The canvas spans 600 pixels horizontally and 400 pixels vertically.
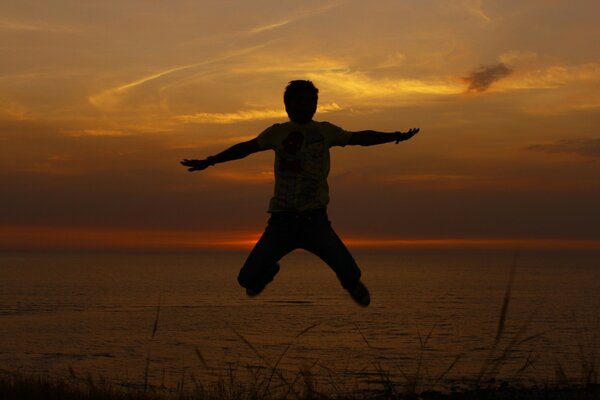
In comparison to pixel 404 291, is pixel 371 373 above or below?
above

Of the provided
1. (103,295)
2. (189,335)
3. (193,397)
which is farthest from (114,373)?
(103,295)

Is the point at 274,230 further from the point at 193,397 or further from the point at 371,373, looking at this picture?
the point at 371,373

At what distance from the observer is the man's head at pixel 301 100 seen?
7.35 metres

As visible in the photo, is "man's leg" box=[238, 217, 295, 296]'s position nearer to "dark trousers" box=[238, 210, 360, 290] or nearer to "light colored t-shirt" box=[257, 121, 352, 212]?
"dark trousers" box=[238, 210, 360, 290]

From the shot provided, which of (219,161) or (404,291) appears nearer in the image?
(219,161)

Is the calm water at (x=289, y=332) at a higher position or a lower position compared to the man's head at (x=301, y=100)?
lower

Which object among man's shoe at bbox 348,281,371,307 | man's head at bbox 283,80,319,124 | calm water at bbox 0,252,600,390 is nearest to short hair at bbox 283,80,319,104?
man's head at bbox 283,80,319,124

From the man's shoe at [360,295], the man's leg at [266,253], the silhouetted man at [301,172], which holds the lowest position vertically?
the man's shoe at [360,295]

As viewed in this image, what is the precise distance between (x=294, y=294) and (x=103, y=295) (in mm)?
30042

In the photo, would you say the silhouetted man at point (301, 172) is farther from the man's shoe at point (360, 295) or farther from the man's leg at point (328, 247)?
the man's shoe at point (360, 295)

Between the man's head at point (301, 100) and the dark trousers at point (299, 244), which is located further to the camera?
the dark trousers at point (299, 244)

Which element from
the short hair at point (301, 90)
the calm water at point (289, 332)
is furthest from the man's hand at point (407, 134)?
the calm water at point (289, 332)

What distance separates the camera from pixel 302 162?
7328 mm

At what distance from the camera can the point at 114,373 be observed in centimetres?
4234
